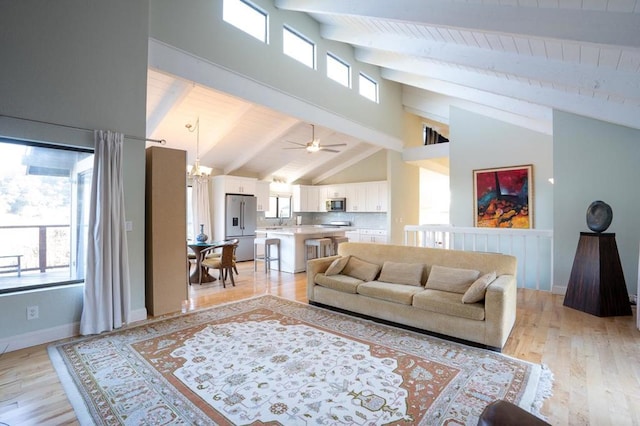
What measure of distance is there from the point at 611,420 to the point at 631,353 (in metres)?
1.38

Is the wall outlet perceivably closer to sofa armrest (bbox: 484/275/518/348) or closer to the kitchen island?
the kitchen island

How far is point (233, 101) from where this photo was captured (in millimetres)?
5824

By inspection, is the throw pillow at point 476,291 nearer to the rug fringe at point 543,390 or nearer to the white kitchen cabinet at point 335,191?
the rug fringe at point 543,390

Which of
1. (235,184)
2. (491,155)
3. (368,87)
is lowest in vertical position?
(235,184)

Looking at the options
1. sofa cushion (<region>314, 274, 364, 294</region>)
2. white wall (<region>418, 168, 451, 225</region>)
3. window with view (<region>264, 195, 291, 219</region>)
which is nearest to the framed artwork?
sofa cushion (<region>314, 274, 364, 294</region>)

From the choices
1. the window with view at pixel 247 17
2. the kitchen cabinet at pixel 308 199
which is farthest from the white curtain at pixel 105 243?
the kitchen cabinet at pixel 308 199

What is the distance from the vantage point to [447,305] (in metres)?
3.11

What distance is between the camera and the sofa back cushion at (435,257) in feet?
11.5

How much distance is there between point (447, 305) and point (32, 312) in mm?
4063

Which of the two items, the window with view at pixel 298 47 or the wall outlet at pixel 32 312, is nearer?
the wall outlet at pixel 32 312

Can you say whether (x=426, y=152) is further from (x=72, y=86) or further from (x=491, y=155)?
(x=72, y=86)

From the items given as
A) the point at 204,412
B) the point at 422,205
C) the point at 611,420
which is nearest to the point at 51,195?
the point at 204,412

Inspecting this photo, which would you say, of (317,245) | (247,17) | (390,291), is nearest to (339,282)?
(390,291)

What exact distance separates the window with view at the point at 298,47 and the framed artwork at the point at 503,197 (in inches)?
166
